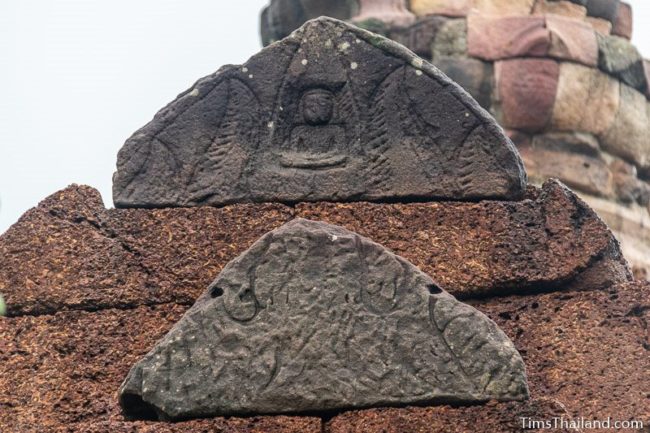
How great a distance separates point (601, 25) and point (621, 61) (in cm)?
53

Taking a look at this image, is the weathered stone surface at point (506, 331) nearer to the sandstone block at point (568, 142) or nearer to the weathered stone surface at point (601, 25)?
the sandstone block at point (568, 142)

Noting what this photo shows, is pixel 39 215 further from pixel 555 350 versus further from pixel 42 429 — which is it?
pixel 555 350

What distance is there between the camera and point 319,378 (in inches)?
215

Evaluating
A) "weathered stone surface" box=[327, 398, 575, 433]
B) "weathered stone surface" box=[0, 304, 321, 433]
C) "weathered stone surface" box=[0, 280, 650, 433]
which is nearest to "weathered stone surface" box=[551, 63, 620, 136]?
"weathered stone surface" box=[0, 280, 650, 433]

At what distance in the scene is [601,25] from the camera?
1455 cm

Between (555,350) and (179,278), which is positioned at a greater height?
(179,278)

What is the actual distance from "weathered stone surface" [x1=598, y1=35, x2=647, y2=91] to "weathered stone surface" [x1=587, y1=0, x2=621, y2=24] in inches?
8.5

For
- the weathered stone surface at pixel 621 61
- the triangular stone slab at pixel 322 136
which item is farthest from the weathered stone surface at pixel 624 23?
the triangular stone slab at pixel 322 136

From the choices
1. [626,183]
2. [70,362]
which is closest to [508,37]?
[626,183]

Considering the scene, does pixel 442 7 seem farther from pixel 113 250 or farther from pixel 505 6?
pixel 113 250

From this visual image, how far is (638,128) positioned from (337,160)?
813 centimetres

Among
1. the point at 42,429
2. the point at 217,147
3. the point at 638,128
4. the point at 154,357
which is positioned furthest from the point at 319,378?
the point at 638,128

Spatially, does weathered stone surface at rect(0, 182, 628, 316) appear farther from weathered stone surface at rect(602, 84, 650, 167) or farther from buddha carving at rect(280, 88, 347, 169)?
weathered stone surface at rect(602, 84, 650, 167)

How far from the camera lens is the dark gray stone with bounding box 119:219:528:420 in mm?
5426
